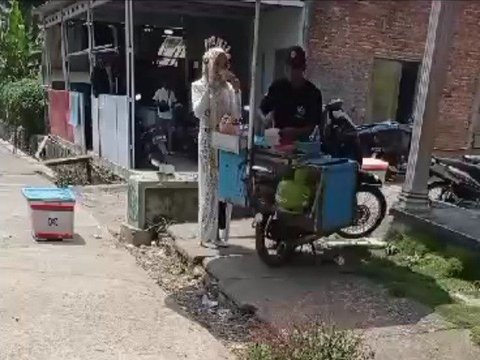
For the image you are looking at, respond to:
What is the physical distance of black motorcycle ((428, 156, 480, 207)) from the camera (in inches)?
290

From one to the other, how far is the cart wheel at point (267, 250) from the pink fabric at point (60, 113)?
9.99 metres

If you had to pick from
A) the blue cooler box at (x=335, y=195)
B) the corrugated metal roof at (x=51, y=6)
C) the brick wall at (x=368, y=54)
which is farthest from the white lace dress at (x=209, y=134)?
the corrugated metal roof at (x=51, y=6)

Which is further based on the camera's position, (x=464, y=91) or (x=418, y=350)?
(x=464, y=91)

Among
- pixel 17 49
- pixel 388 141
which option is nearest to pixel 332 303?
pixel 388 141

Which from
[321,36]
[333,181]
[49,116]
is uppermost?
[321,36]

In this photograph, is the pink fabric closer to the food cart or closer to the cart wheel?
the food cart

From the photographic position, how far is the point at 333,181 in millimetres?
4797

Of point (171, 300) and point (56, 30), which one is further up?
point (56, 30)

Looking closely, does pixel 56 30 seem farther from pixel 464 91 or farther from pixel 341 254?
pixel 341 254

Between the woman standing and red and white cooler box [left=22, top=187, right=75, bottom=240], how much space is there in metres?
1.61

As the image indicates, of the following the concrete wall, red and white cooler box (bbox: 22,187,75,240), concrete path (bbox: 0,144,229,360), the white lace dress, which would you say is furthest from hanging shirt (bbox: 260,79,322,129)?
the concrete wall

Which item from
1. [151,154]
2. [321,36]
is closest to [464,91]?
[321,36]

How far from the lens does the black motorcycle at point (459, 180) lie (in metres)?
7.38

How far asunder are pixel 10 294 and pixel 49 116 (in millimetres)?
13489
